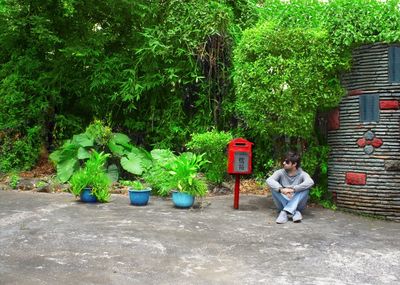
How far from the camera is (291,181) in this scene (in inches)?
263

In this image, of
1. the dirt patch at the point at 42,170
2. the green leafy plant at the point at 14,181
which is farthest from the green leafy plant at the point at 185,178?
the dirt patch at the point at 42,170

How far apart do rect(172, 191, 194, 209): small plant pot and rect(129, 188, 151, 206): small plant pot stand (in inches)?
18.6

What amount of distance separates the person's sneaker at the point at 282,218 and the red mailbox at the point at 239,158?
0.89m

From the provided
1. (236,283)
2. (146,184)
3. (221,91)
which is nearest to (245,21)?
(221,91)

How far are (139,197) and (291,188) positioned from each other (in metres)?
2.32

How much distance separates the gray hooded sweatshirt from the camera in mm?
6402

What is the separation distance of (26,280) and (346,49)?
5.21 meters

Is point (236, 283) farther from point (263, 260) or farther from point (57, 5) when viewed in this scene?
point (57, 5)

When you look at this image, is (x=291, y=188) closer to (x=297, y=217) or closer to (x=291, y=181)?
(x=291, y=181)

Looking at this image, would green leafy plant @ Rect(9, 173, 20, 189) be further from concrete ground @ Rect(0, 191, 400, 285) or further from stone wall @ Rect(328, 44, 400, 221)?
stone wall @ Rect(328, 44, 400, 221)

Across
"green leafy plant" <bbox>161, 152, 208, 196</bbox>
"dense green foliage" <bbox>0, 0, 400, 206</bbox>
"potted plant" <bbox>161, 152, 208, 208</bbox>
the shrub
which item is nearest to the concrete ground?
"potted plant" <bbox>161, 152, 208, 208</bbox>

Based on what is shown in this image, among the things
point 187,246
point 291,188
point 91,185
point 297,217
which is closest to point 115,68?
point 91,185

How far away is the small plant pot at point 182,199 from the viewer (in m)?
7.17

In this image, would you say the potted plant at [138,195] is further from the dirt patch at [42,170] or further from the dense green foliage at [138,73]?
the dirt patch at [42,170]
